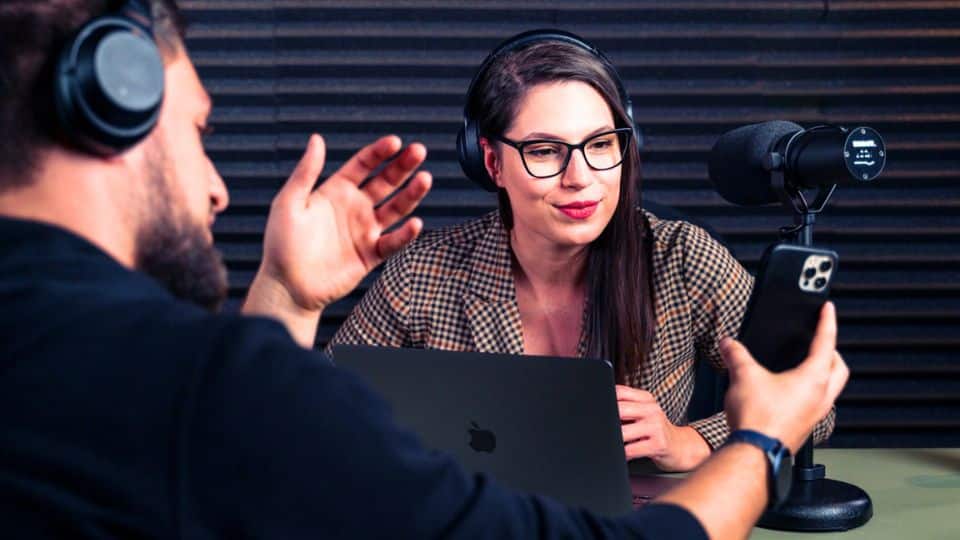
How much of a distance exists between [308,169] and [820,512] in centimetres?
85

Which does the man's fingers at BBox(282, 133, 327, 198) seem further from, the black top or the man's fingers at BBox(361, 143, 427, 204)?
the black top

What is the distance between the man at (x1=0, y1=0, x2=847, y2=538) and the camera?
71 cm

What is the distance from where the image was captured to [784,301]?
3.81 feet

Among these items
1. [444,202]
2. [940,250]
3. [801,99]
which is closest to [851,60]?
[801,99]

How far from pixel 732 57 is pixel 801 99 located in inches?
8.7

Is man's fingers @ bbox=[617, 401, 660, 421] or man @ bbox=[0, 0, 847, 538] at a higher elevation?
man @ bbox=[0, 0, 847, 538]

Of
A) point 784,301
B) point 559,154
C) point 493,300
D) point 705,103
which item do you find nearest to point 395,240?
point 784,301

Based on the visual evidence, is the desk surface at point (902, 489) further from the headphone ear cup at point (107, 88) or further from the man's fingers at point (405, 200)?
the headphone ear cup at point (107, 88)

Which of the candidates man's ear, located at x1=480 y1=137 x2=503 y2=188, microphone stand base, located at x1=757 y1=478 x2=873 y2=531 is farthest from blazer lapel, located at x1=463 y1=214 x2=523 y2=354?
microphone stand base, located at x1=757 y1=478 x2=873 y2=531

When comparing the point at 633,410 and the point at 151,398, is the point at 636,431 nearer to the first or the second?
the point at 633,410

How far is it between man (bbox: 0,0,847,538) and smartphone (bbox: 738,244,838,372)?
12.3 inches

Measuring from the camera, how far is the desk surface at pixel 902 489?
1.49m

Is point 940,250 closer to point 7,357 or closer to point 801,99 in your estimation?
point 801,99

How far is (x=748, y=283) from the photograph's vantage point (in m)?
2.10
